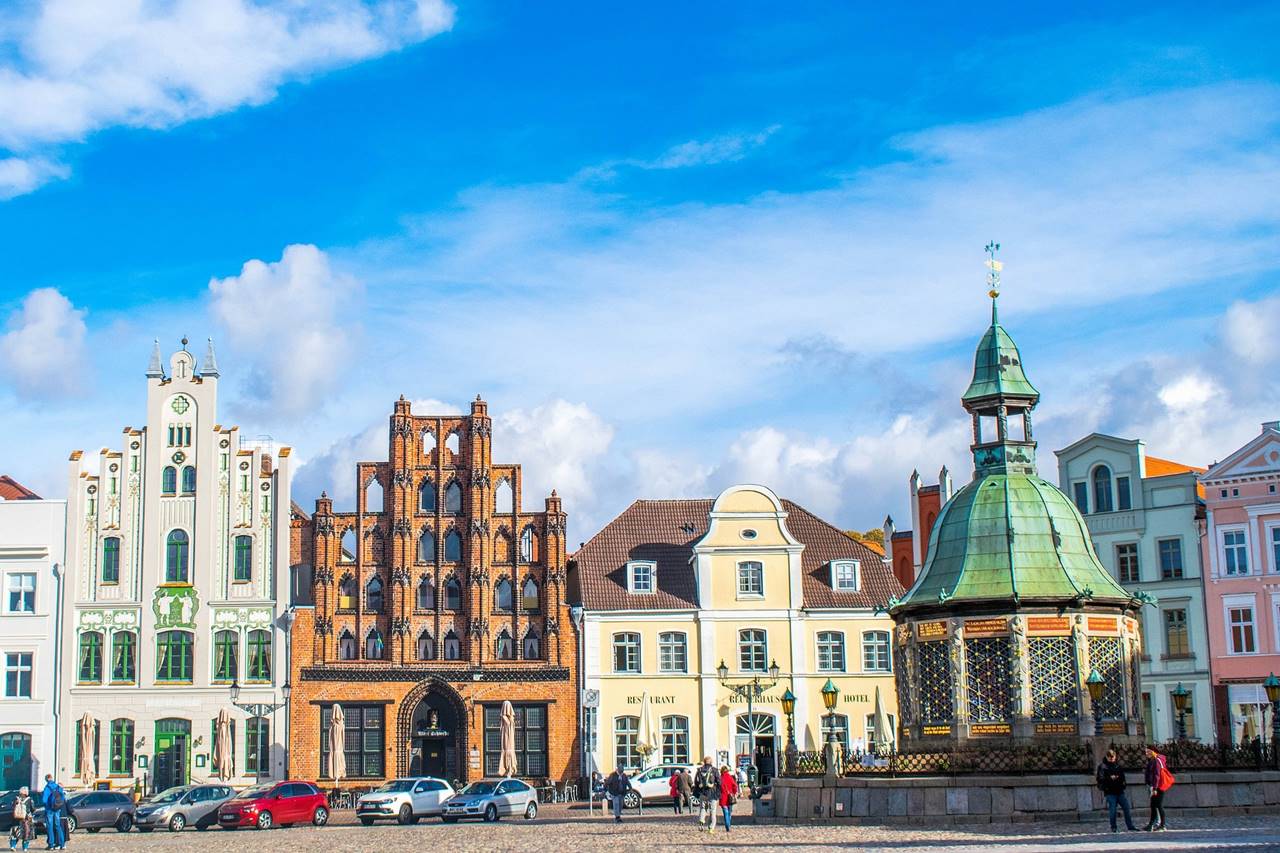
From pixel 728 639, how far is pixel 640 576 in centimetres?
410

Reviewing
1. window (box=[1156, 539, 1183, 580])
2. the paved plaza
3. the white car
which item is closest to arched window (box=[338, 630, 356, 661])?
the white car

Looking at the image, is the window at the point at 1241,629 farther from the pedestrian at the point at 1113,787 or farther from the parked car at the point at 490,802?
the pedestrian at the point at 1113,787

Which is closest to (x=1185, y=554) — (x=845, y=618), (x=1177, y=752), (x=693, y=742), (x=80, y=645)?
(x=845, y=618)

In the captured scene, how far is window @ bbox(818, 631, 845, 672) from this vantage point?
6194 centimetres

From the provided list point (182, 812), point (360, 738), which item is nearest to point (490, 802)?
point (182, 812)

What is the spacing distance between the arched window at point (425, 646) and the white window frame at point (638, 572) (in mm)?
7662

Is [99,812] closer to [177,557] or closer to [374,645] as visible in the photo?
[374,645]

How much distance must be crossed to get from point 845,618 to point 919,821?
94.1 feet

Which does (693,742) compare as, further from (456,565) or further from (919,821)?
(919,821)

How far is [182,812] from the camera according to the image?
45.5 metres

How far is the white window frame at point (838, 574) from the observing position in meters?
62.8

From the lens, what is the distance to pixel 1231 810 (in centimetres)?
3394

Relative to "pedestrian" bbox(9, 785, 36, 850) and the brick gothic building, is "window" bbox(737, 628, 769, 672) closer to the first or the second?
the brick gothic building

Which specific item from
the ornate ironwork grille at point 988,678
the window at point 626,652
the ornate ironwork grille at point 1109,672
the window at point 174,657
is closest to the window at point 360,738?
the window at point 174,657
